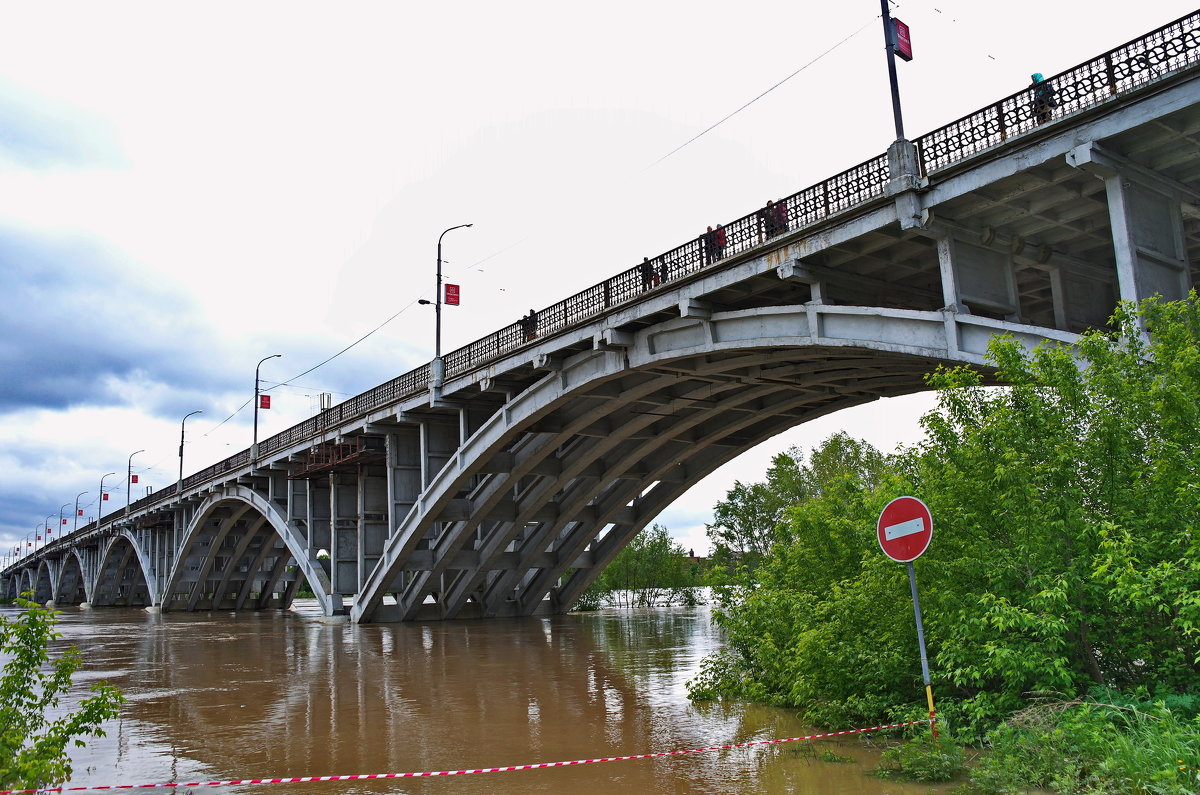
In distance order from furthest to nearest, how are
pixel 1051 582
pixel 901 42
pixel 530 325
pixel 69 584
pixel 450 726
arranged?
1. pixel 69 584
2. pixel 530 325
3. pixel 901 42
4. pixel 450 726
5. pixel 1051 582

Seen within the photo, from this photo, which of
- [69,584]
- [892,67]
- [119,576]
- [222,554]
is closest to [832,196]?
[892,67]

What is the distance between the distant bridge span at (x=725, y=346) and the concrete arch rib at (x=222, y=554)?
84.8 inches

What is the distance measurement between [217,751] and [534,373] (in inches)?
781

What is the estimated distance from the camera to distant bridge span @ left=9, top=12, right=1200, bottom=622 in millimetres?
14383

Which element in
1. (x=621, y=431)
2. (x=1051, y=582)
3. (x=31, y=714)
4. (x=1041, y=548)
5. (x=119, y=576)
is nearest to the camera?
(x=31, y=714)

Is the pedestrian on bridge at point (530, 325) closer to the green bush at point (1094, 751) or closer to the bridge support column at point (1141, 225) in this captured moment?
the bridge support column at point (1141, 225)

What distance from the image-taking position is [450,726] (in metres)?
12.1

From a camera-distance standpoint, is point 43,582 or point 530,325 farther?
point 43,582

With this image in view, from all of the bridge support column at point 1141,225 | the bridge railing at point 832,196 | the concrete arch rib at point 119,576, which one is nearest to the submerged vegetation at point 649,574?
the bridge railing at point 832,196

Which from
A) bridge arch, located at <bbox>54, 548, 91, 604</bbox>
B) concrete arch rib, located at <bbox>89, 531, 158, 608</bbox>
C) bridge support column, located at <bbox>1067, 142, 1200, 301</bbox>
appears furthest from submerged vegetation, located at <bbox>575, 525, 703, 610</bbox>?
bridge arch, located at <bbox>54, 548, 91, 604</bbox>

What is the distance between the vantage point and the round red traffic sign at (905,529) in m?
8.95

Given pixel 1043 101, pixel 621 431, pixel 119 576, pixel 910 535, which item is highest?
pixel 1043 101

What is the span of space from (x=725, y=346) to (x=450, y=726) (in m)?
12.0

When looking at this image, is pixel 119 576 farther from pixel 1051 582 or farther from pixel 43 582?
pixel 1051 582
